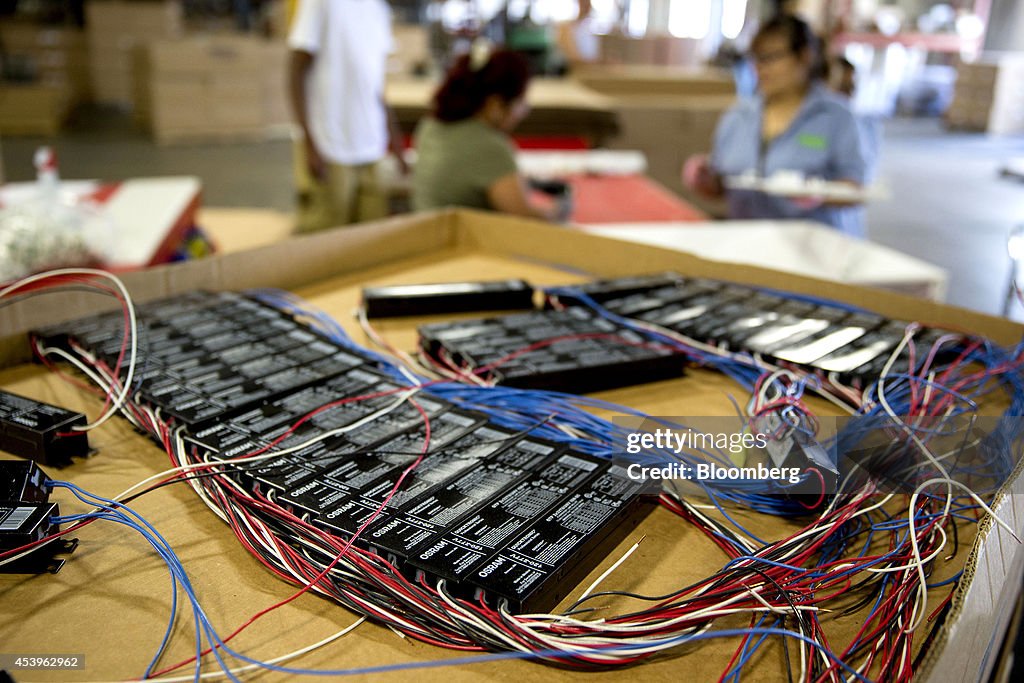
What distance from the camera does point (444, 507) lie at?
661 millimetres

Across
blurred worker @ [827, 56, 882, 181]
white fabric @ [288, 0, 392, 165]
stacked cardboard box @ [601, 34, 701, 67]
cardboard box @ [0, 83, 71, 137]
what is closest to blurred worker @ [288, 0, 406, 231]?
white fabric @ [288, 0, 392, 165]

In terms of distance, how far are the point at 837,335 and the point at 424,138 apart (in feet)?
5.87

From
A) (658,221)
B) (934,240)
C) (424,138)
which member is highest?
(424,138)

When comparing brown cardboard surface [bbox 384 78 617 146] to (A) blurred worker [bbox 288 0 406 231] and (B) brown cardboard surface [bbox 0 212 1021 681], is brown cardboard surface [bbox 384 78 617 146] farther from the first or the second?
(B) brown cardboard surface [bbox 0 212 1021 681]

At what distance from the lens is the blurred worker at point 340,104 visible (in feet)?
9.53

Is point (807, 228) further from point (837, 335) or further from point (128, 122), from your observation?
point (128, 122)

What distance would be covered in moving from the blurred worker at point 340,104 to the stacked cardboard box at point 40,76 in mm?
4788

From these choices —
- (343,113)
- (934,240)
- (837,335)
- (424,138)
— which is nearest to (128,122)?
(343,113)

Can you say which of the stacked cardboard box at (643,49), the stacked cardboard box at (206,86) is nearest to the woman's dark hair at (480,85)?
the stacked cardboard box at (643,49)

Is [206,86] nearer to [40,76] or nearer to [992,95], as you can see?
[40,76]

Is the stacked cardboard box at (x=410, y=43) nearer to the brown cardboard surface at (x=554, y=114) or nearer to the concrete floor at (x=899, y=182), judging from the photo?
the concrete floor at (x=899, y=182)

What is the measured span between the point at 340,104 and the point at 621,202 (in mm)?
1085

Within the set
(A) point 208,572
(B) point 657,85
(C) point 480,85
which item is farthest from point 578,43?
(A) point 208,572

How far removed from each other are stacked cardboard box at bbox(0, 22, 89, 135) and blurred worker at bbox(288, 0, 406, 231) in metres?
4.79
